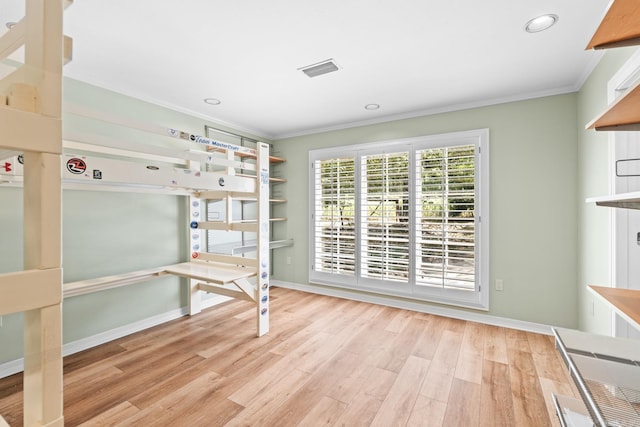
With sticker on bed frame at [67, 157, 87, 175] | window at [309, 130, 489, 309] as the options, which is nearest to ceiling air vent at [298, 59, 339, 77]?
window at [309, 130, 489, 309]

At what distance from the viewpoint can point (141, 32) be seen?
192 centimetres

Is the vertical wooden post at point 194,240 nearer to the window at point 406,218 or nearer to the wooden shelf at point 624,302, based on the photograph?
the window at point 406,218

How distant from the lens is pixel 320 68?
242 cm

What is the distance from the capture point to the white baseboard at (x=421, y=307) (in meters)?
2.94

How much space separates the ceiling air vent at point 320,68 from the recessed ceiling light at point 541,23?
4.43ft

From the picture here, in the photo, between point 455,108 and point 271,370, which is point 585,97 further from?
point 271,370

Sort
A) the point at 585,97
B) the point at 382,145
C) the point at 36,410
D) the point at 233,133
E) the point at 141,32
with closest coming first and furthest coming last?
the point at 36,410 → the point at 141,32 → the point at 585,97 → the point at 382,145 → the point at 233,133

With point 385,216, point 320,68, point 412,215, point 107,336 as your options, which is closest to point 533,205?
point 412,215

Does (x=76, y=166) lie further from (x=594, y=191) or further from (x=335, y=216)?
(x=594, y=191)

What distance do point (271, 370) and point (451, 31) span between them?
2.80 metres

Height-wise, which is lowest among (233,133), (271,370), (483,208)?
(271,370)

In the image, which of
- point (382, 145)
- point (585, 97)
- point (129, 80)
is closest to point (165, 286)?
point (129, 80)

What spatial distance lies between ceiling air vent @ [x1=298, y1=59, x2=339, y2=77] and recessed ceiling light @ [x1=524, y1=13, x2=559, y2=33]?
1.35 m

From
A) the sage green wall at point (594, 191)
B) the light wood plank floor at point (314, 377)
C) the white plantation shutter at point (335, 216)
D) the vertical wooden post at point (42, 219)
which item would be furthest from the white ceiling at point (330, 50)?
the light wood plank floor at point (314, 377)
